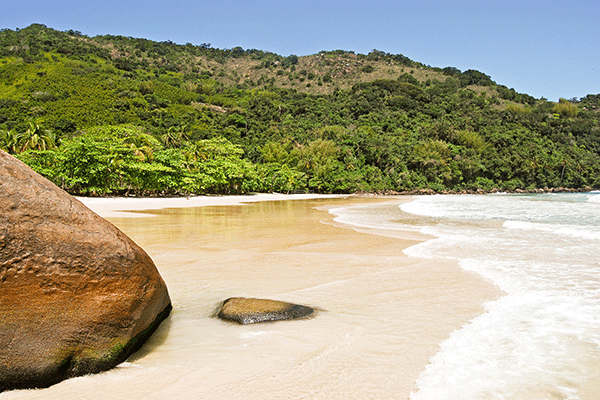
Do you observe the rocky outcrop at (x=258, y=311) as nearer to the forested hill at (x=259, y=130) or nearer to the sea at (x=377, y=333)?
the sea at (x=377, y=333)

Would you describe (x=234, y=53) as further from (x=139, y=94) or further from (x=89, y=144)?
(x=89, y=144)

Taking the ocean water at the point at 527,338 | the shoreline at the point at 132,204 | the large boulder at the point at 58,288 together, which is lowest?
the shoreline at the point at 132,204

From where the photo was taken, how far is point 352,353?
3650 mm

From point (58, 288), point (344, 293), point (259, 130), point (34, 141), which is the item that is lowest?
point (344, 293)

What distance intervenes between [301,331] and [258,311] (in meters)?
0.70

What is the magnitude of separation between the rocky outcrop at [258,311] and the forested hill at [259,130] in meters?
30.0

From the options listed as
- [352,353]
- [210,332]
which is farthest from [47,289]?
[352,353]

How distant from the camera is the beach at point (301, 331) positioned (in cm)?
304

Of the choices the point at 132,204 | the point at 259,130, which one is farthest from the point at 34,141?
the point at 259,130

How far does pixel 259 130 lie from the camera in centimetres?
8319

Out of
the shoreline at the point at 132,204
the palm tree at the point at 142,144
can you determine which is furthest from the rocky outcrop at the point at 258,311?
the palm tree at the point at 142,144

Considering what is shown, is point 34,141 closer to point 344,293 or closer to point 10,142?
point 10,142

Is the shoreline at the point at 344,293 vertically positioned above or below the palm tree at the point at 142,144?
below

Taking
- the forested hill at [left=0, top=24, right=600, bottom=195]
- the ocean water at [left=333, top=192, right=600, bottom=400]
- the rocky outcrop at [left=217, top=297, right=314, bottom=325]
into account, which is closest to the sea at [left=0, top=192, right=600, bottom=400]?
the ocean water at [left=333, top=192, right=600, bottom=400]
